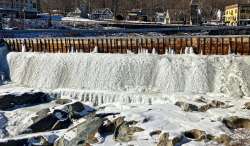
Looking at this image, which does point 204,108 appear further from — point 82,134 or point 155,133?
point 82,134

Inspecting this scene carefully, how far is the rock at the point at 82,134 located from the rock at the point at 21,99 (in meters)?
6.56

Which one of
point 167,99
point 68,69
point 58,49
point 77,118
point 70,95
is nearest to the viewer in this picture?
point 77,118

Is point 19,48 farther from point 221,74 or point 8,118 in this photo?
Result: point 221,74

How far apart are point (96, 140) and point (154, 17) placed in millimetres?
91996

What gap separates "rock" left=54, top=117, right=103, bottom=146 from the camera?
20000 millimetres

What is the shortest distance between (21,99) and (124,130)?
9776 millimetres

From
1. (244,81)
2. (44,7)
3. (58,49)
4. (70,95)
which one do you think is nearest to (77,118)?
(70,95)

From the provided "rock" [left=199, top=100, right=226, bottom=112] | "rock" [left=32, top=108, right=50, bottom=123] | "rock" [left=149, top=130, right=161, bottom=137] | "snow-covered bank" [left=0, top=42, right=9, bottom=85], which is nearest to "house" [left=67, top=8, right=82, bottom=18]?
"snow-covered bank" [left=0, top=42, right=9, bottom=85]

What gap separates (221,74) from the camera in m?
27.1

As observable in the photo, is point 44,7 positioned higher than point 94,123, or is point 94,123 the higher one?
point 44,7

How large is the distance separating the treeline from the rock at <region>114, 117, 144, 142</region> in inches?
3633

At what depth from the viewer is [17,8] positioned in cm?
8838

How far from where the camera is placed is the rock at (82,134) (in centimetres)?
2000

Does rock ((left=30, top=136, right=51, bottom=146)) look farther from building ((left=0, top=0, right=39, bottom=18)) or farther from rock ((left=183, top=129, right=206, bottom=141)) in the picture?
building ((left=0, top=0, right=39, bottom=18))
